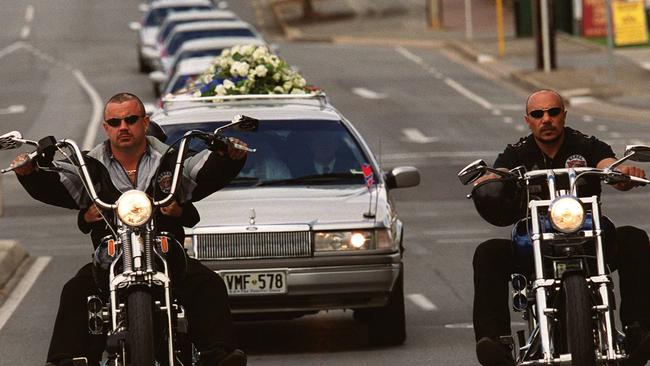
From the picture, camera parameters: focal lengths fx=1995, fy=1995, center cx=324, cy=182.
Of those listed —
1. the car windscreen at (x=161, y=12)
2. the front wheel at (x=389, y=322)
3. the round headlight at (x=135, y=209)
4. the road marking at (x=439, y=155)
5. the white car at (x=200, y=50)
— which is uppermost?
the round headlight at (x=135, y=209)

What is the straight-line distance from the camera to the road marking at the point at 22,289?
15.1 meters

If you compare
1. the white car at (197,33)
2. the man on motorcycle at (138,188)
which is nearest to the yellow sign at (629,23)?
the white car at (197,33)

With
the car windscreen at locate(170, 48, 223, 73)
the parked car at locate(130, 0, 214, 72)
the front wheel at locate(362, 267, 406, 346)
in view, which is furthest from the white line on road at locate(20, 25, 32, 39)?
the front wheel at locate(362, 267, 406, 346)

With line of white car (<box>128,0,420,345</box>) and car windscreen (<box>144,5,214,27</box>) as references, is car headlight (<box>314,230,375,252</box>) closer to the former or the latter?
line of white car (<box>128,0,420,345</box>)

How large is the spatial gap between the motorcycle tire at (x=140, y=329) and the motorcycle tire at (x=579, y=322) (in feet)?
5.88

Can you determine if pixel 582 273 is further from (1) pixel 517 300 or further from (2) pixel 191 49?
(2) pixel 191 49

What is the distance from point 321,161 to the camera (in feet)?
43.8

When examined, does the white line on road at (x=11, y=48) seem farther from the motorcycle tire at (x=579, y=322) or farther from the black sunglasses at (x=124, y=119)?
the motorcycle tire at (x=579, y=322)

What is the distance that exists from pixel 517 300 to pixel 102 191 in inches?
78.8

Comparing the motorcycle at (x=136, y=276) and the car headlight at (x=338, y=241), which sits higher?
the motorcycle at (x=136, y=276)

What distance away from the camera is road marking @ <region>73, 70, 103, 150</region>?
3175 cm

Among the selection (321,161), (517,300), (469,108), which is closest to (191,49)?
(469,108)

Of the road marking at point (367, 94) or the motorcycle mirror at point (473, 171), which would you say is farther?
the road marking at point (367, 94)

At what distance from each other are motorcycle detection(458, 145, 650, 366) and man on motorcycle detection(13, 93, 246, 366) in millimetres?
1237
